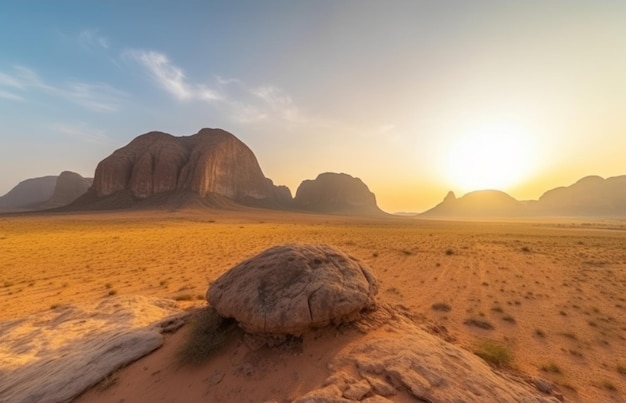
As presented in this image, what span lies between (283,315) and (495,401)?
11.4ft

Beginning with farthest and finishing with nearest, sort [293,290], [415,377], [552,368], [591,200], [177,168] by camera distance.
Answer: [591,200]
[177,168]
[552,368]
[293,290]
[415,377]

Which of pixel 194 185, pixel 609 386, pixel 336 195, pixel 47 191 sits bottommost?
pixel 609 386

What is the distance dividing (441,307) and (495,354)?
3596 millimetres

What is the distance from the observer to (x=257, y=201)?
4587 inches

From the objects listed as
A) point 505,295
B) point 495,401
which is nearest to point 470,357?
point 495,401

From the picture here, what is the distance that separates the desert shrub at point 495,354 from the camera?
18.9 feet

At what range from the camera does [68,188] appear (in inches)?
5522

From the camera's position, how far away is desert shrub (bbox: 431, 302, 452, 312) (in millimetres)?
9252

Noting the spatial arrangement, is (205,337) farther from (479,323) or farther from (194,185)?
(194,185)

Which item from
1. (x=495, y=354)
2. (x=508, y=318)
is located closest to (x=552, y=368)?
(x=495, y=354)

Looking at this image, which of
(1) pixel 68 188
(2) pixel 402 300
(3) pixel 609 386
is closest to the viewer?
(3) pixel 609 386

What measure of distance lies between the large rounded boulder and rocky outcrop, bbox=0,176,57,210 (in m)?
230

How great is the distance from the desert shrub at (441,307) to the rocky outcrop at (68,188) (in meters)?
172

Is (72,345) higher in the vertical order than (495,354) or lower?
lower
